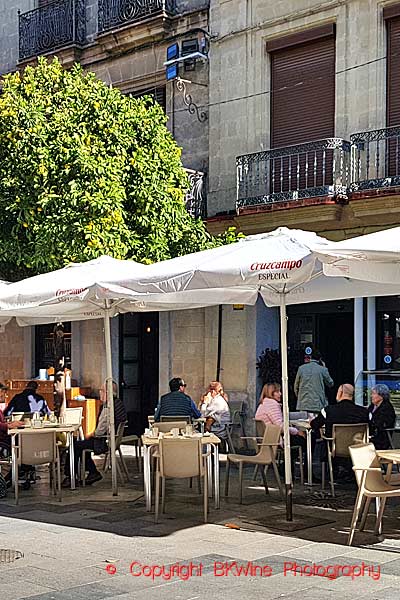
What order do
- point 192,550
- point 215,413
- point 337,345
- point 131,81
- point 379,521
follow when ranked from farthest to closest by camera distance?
1. point 131,81
2. point 337,345
3. point 215,413
4. point 379,521
5. point 192,550

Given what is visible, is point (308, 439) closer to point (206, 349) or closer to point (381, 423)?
point (381, 423)

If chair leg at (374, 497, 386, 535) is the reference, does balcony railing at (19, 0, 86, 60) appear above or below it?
above

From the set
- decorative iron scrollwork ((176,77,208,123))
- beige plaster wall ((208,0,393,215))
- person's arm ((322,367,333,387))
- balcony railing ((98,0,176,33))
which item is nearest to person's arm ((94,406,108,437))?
person's arm ((322,367,333,387))

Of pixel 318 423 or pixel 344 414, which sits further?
pixel 318 423

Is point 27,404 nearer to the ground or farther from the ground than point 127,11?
nearer to the ground

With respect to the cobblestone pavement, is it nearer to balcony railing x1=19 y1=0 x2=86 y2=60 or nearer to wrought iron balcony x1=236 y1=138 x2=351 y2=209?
wrought iron balcony x1=236 y1=138 x2=351 y2=209

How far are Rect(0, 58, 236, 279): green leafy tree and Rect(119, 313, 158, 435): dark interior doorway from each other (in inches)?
173

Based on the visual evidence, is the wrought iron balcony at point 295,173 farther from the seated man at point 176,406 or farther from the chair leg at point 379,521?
the chair leg at point 379,521

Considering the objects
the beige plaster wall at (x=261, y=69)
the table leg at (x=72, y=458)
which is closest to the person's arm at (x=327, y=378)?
the beige plaster wall at (x=261, y=69)

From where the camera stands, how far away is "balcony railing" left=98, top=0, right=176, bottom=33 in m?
18.9

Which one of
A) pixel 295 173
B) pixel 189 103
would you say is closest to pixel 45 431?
pixel 295 173

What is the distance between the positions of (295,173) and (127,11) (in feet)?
19.2

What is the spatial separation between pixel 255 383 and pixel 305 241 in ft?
26.4

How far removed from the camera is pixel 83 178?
→ 14.2 meters
